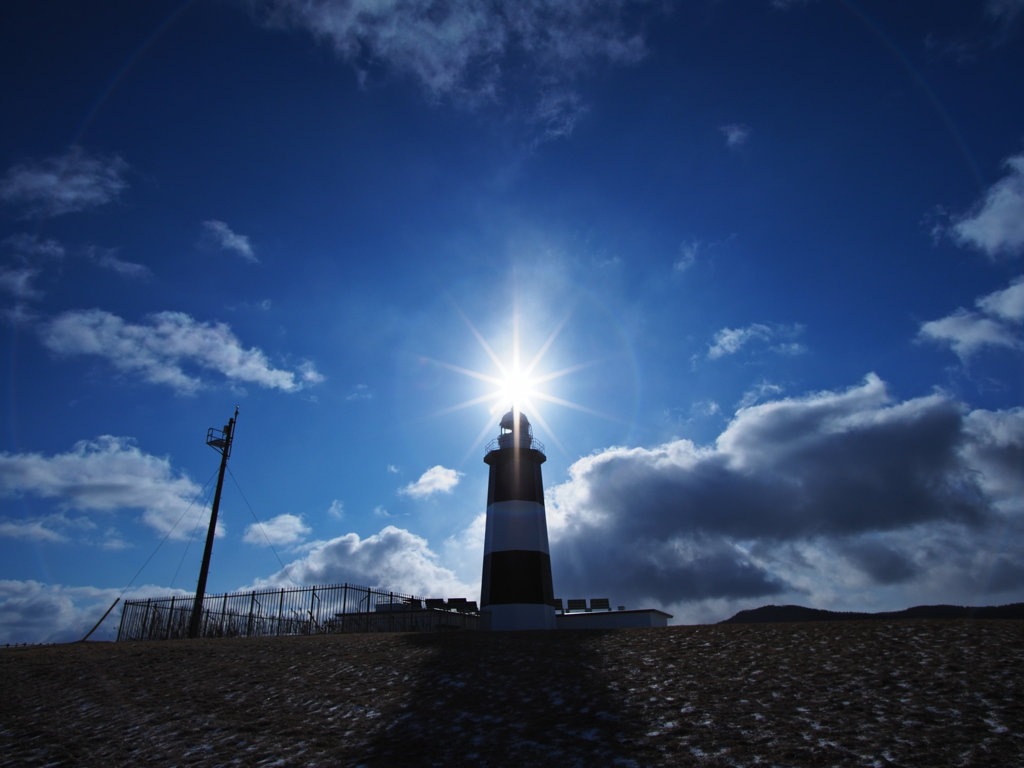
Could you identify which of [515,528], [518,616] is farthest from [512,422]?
[518,616]

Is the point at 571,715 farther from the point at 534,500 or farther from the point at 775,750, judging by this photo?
the point at 534,500

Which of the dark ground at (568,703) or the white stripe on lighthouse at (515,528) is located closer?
→ the dark ground at (568,703)

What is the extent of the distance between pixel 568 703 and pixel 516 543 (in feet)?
65.1

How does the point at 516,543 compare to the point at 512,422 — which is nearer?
the point at 516,543

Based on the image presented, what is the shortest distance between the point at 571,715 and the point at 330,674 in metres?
7.34

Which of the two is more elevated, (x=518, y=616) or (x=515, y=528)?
(x=515, y=528)

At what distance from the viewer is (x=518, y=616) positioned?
2998 cm

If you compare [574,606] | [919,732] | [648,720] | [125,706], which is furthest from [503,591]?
[919,732]

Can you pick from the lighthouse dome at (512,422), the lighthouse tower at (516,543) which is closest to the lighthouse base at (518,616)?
the lighthouse tower at (516,543)

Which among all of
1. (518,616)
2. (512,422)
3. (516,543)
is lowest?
(518,616)

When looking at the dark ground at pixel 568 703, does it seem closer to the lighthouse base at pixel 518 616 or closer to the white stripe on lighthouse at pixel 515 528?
the lighthouse base at pixel 518 616

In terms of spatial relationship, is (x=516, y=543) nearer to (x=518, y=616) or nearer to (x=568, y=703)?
(x=518, y=616)

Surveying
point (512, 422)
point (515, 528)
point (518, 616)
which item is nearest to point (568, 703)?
point (518, 616)

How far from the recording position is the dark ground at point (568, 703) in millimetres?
9406
